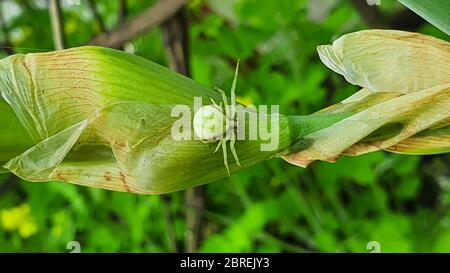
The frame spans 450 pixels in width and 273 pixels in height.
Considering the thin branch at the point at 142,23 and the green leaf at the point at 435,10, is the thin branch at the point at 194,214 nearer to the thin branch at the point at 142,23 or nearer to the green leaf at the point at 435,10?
the thin branch at the point at 142,23

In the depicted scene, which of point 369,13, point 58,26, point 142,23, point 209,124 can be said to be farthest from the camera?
point 369,13

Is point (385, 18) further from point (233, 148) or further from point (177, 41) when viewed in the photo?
point (233, 148)

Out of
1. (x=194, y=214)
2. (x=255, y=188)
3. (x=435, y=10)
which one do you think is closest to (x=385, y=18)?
(x=255, y=188)

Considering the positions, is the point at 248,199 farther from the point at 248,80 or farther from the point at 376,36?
the point at 376,36

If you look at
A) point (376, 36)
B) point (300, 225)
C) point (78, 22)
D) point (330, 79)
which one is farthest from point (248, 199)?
point (376, 36)

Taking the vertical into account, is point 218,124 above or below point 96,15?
below

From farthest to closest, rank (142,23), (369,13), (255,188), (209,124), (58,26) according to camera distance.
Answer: (255,188) → (369,13) → (142,23) → (58,26) → (209,124)

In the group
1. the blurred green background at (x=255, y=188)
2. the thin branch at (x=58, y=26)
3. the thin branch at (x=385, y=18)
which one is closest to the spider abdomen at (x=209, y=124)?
the thin branch at (x=58, y=26)

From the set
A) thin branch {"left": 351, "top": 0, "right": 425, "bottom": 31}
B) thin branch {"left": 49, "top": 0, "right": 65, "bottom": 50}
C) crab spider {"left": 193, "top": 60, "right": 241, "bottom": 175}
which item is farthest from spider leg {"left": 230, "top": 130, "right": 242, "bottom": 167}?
thin branch {"left": 351, "top": 0, "right": 425, "bottom": 31}
